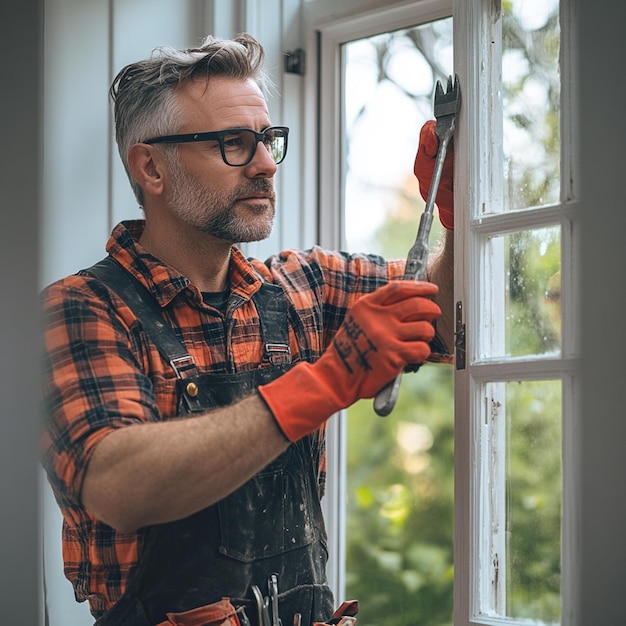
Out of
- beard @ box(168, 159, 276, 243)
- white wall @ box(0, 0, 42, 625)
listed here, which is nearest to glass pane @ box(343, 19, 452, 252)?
beard @ box(168, 159, 276, 243)

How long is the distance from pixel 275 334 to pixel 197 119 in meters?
0.45

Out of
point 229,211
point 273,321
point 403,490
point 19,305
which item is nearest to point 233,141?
point 229,211

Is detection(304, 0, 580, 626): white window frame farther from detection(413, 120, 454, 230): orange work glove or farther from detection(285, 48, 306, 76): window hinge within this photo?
detection(285, 48, 306, 76): window hinge

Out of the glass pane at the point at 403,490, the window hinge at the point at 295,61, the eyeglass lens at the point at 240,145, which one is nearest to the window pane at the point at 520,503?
the eyeglass lens at the point at 240,145

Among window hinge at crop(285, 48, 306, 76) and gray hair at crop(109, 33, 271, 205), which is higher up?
window hinge at crop(285, 48, 306, 76)

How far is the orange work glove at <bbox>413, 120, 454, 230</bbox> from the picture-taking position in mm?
1541

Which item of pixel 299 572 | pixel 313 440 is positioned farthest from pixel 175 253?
pixel 299 572

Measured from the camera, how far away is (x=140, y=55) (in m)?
2.00

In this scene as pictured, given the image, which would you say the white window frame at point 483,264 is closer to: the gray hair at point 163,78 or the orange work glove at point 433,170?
the orange work glove at point 433,170

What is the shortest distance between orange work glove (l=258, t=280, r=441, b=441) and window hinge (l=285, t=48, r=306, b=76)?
992 mm

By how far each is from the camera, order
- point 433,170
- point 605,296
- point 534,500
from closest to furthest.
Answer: point 605,296 < point 534,500 < point 433,170

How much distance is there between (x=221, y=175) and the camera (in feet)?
5.69

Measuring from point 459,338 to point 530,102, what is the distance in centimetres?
38

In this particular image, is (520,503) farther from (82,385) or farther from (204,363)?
(82,385)
